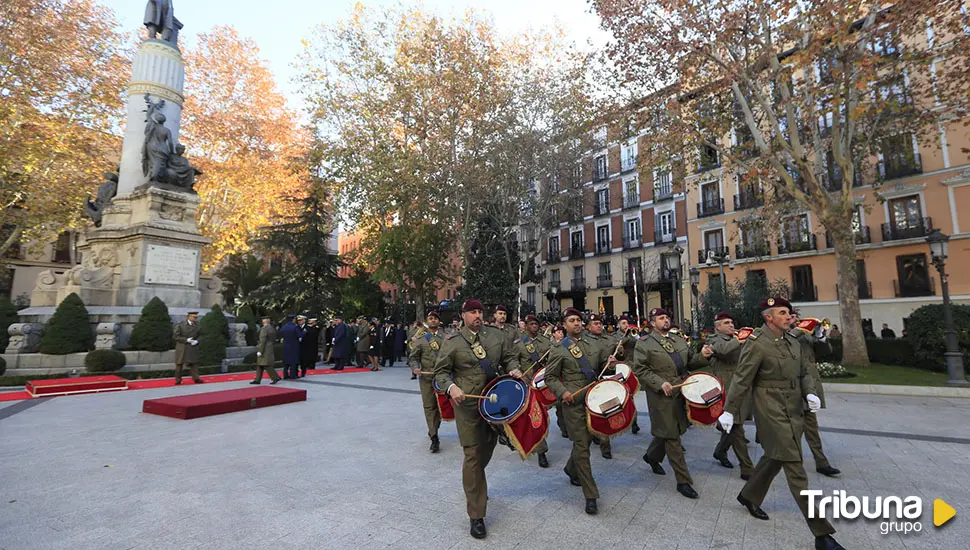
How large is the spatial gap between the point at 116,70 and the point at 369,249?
16823mm

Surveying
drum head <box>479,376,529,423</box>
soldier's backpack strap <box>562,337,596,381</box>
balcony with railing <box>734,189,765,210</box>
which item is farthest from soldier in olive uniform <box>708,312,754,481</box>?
balcony with railing <box>734,189,765,210</box>

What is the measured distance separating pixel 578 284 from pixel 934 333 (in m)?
30.4

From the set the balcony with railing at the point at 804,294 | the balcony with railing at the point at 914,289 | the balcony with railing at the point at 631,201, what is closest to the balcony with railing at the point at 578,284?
the balcony with railing at the point at 631,201

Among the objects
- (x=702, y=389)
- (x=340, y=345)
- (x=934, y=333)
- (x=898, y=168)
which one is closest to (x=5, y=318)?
(x=340, y=345)

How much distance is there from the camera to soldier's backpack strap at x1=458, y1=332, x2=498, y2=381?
4.90 m

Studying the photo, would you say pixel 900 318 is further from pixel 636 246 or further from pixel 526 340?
pixel 526 340

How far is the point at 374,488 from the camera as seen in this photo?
5246 millimetres

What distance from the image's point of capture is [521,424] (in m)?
4.64

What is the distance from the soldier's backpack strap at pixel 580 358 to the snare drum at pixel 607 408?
0.94 ft

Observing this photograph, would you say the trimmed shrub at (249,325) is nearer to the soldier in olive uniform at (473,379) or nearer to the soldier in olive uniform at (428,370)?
the soldier in olive uniform at (428,370)

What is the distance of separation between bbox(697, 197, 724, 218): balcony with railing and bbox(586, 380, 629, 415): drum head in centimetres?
3456

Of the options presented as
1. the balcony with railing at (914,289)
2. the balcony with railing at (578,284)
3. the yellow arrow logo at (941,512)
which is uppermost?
the balcony with railing at (578,284)

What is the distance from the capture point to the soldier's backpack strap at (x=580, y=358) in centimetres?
550

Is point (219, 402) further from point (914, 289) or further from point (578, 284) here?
point (578, 284)
